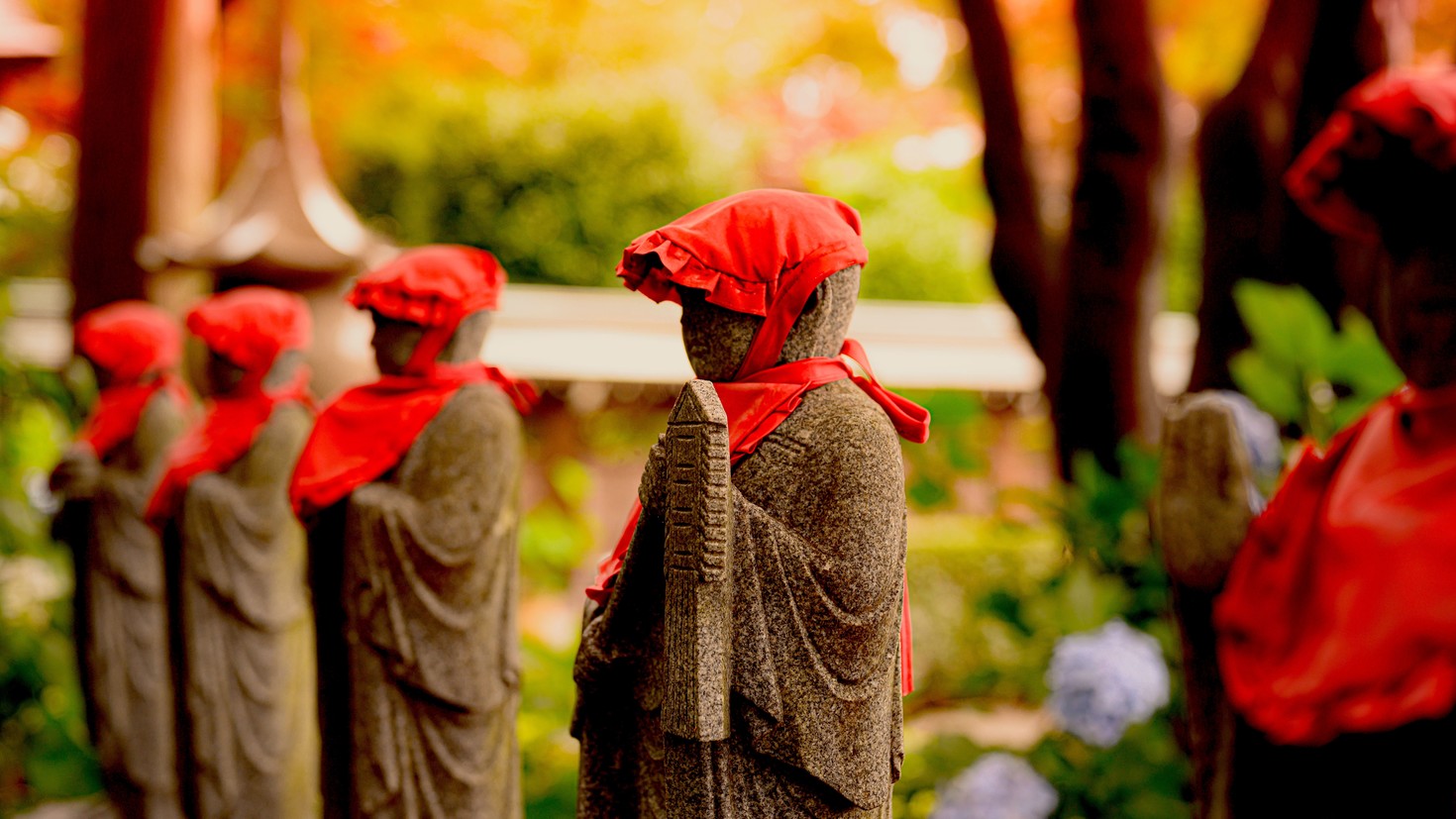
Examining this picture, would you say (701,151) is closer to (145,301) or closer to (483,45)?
(483,45)

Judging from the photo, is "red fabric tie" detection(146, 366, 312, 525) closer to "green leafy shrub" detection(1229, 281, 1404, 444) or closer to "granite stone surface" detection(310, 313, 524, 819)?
"granite stone surface" detection(310, 313, 524, 819)

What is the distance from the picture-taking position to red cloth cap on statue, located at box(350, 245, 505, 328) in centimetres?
300

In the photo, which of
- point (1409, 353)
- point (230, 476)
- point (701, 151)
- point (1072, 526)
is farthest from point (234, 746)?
point (701, 151)

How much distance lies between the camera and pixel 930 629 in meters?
9.29

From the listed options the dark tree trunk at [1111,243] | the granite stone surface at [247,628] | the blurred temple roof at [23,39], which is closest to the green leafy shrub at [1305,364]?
the dark tree trunk at [1111,243]

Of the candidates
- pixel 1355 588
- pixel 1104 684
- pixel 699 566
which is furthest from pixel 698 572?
pixel 1104 684

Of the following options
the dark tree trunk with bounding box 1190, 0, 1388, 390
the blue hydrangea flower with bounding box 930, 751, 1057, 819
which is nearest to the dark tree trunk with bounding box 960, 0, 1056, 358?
the dark tree trunk with bounding box 1190, 0, 1388, 390

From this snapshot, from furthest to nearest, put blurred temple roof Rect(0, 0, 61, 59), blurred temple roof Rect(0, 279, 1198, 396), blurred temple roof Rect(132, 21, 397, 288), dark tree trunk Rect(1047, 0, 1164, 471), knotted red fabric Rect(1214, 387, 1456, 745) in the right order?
1. blurred temple roof Rect(0, 279, 1198, 396)
2. blurred temple roof Rect(0, 0, 61, 59)
3. blurred temple roof Rect(132, 21, 397, 288)
4. dark tree trunk Rect(1047, 0, 1164, 471)
5. knotted red fabric Rect(1214, 387, 1456, 745)

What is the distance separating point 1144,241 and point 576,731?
3874 mm

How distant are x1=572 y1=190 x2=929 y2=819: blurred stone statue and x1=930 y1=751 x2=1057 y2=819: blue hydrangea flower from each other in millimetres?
1623

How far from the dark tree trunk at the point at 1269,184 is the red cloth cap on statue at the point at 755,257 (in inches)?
132

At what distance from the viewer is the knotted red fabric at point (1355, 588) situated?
67.4 inches

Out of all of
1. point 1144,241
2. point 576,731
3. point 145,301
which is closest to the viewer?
point 576,731

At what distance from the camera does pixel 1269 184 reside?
5.00 m
